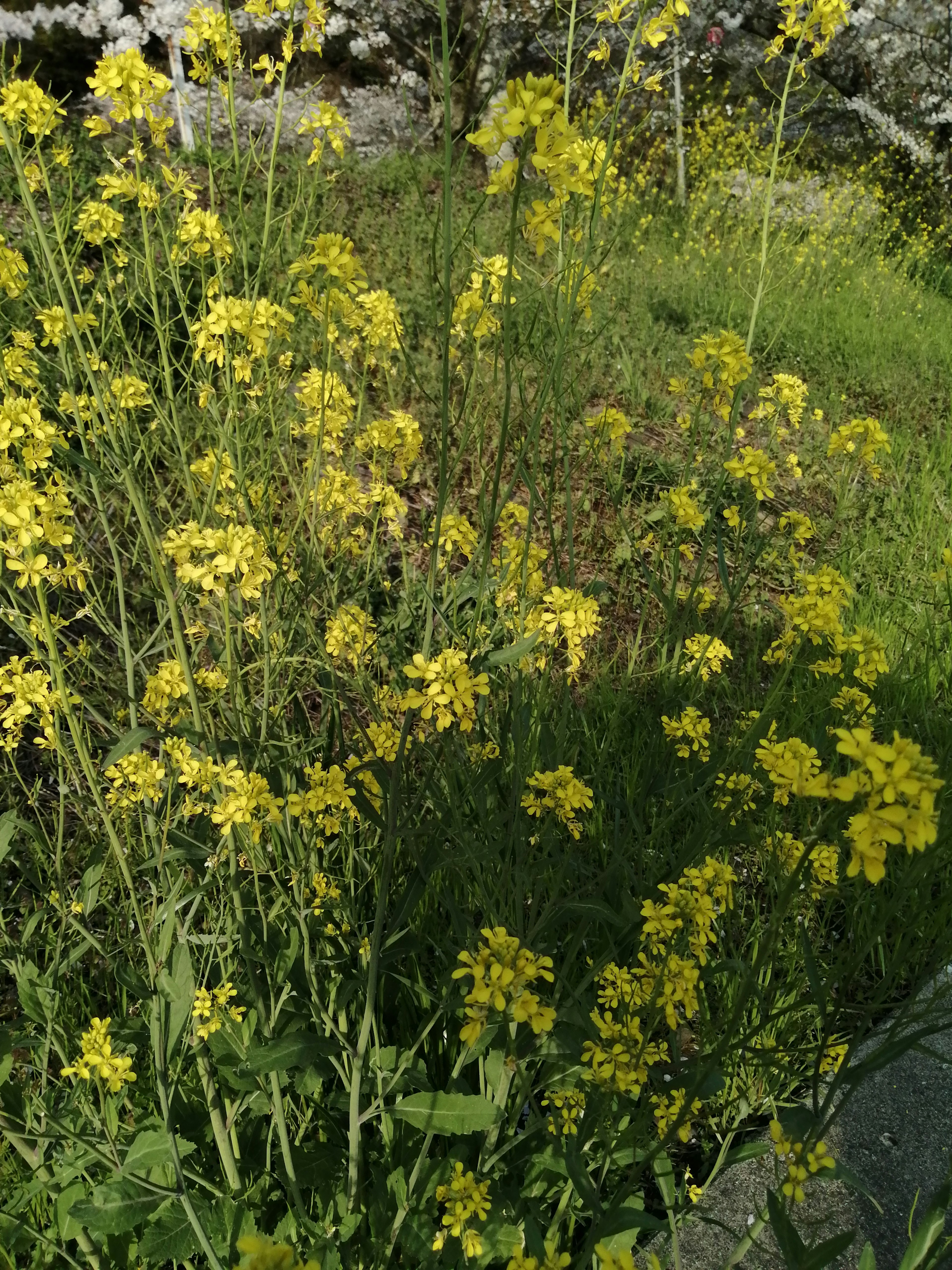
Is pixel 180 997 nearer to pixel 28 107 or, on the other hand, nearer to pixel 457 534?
pixel 457 534

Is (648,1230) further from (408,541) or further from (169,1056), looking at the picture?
(408,541)

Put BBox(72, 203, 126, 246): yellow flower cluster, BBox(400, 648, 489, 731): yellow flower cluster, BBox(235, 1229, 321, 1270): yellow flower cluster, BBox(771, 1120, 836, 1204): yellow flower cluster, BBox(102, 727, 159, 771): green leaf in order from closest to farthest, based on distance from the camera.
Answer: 1. BBox(235, 1229, 321, 1270): yellow flower cluster
2. BBox(771, 1120, 836, 1204): yellow flower cluster
3. BBox(400, 648, 489, 731): yellow flower cluster
4. BBox(102, 727, 159, 771): green leaf
5. BBox(72, 203, 126, 246): yellow flower cluster

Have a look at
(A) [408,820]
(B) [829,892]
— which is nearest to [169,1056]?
(A) [408,820]

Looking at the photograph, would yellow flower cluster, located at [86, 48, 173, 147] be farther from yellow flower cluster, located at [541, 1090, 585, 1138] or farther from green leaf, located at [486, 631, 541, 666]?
yellow flower cluster, located at [541, 1090, 585, 1138]

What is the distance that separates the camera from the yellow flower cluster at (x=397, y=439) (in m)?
1.85

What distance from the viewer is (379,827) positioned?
54.2 inches

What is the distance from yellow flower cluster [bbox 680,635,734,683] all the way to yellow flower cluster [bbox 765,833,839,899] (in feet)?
1.23

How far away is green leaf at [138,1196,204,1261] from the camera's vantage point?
1378 mm

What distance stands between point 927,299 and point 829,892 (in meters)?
6.67

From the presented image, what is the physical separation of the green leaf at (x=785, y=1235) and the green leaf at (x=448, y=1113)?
1.81 feet

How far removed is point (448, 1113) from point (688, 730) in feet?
2.77

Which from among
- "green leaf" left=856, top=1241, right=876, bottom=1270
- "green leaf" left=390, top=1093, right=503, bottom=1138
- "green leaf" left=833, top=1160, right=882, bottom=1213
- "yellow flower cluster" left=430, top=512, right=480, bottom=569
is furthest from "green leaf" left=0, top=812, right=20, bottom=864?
"green leaf" left=856, top=1241, right=876, bottom=1270

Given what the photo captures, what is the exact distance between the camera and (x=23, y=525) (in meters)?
1.32

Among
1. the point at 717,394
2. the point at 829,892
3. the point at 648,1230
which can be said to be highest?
the point at 717,394
